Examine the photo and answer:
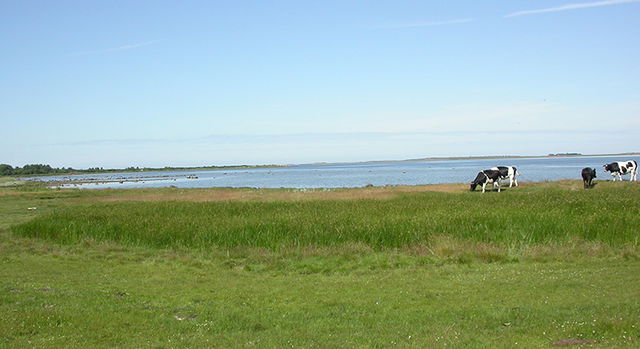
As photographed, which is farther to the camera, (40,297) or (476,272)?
(476,272)

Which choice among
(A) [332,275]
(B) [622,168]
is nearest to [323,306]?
(A) [332,275]

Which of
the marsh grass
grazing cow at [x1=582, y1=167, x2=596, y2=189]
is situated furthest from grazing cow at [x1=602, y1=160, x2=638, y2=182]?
the marsh grass

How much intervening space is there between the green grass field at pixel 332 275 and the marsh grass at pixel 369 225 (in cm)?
7

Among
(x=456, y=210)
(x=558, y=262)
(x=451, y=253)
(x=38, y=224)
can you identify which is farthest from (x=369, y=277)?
(x=38, y=224)

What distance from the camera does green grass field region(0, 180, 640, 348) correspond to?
9500mm

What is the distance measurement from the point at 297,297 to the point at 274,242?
8.55 meters

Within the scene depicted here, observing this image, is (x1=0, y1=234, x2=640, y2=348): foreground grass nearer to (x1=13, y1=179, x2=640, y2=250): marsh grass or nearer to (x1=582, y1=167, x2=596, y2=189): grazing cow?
(x1=13, y1=179, x2=640, y2=250): marsh grass

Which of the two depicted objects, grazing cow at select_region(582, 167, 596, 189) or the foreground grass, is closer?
the foreground grass

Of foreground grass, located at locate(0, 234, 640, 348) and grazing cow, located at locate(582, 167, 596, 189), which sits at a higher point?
grazing cow, located at locate(582, 167, 596, 189)

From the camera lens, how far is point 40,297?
12531 millimetres

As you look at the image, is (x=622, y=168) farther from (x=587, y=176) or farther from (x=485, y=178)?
(x=485, y=178)

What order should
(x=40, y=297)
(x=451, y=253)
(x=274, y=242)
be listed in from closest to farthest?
1. (x=40, y=297)
2. (x=451, y=253)
3. (x=274, y=242)

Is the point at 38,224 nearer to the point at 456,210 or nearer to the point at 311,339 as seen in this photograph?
the point at 456,210

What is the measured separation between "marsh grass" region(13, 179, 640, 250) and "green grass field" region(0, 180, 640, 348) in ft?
0.25
